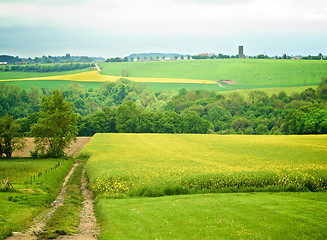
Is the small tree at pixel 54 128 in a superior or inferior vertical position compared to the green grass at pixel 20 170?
superior

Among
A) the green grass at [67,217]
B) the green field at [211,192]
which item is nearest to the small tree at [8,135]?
the green field at [211,192]

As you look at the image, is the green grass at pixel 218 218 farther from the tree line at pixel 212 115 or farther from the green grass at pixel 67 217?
the tree line at pixel 212 115

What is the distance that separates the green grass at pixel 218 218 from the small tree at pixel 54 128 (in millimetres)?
41897

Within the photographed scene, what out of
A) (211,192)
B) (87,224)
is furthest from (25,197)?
(211,192)

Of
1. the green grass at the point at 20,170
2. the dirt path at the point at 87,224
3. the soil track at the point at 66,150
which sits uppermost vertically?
the dirt path at the point at 87,224

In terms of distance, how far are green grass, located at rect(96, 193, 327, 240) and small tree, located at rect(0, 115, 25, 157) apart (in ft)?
144

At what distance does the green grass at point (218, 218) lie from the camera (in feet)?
68.9

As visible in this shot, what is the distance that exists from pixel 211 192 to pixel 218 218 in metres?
13.1

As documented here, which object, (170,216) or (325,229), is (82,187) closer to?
(170,216)

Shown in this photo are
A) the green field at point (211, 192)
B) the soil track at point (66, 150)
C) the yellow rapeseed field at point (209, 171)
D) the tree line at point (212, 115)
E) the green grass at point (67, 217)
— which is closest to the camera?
the green field at point (211, 192)

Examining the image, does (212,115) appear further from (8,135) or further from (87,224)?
(87,224)

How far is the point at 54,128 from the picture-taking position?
70688 millimetres

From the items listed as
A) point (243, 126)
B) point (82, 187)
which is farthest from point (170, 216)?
point (243, 126)

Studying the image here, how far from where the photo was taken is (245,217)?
2378 cm
